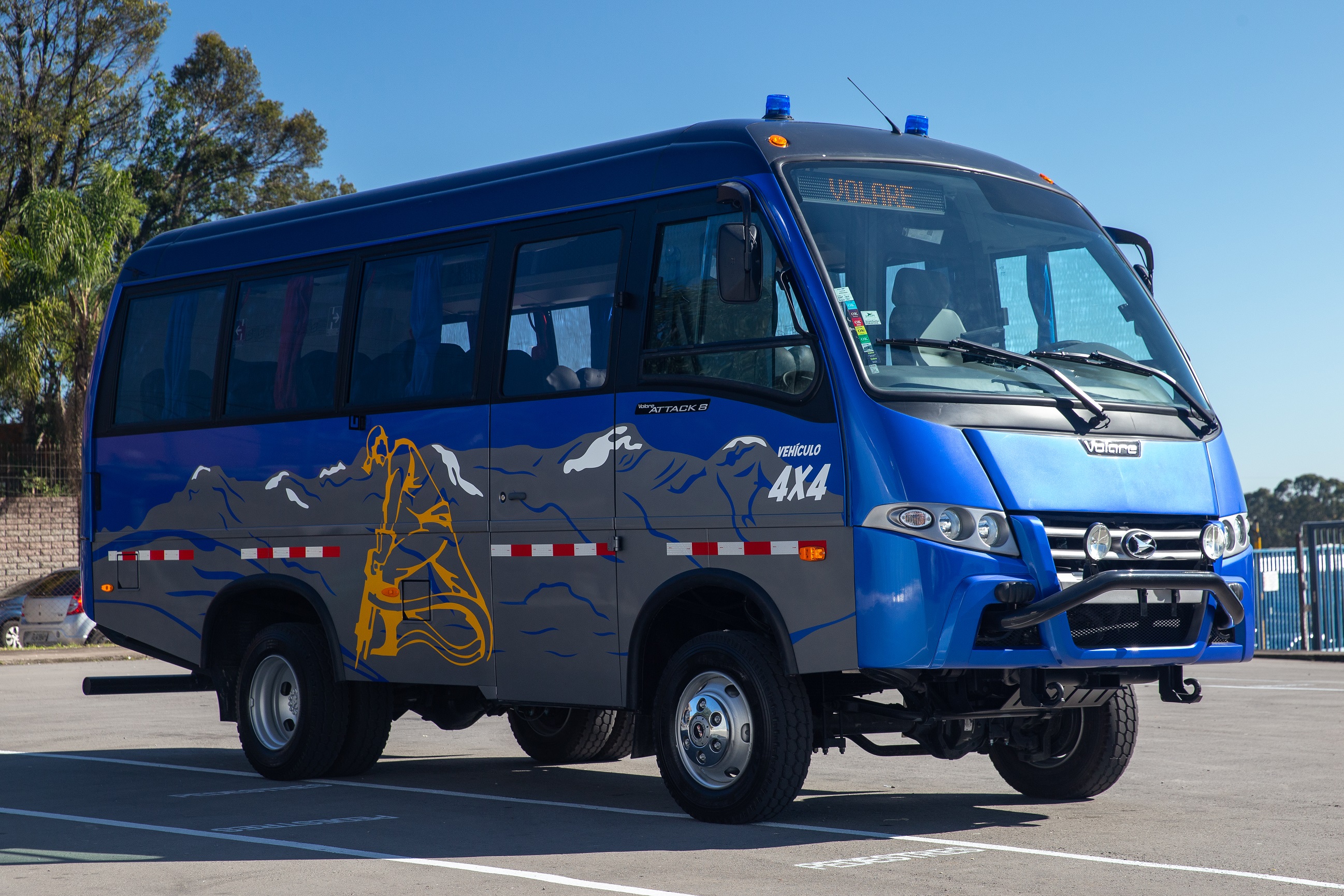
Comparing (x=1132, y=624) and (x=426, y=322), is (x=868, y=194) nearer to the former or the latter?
(x=1132, y=624)

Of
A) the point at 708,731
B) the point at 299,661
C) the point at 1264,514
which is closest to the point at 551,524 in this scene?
the point at 708,731

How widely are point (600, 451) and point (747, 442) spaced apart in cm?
106

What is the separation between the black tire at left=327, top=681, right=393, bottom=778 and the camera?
10.7m

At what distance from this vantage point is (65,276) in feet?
106

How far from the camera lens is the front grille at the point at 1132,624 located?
7719mm

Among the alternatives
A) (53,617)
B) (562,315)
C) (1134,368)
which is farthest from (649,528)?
(53,617)

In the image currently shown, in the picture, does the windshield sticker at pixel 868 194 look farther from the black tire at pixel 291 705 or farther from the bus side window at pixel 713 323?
the black tire at pixel 291 705

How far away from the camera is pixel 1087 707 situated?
8.75 meters

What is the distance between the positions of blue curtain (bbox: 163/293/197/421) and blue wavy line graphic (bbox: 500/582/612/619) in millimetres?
3563

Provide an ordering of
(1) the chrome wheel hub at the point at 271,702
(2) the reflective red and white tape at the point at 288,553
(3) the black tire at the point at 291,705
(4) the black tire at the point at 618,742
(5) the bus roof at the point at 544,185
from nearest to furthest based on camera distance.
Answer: (5) the bus roof at the point at 544,185 < (2) the reflective red and white tape at the point at 288,553 < (3) the black tire at the point at 291,705 < (1) the chrome wheel hub at the point at 271,702 < (4) the black tire at the point at 618,742

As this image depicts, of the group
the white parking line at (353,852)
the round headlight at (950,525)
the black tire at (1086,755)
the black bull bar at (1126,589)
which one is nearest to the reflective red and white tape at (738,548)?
the round headlight at (950,525)

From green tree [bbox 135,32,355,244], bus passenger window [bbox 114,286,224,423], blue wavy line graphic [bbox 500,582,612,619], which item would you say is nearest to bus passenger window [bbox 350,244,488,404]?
blue wavy line graphic [bbox 500,582,612,619]

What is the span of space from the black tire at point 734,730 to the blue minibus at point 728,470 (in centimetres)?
2

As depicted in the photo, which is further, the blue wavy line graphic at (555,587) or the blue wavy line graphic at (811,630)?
the blue wavy line graphic at (555,587)
